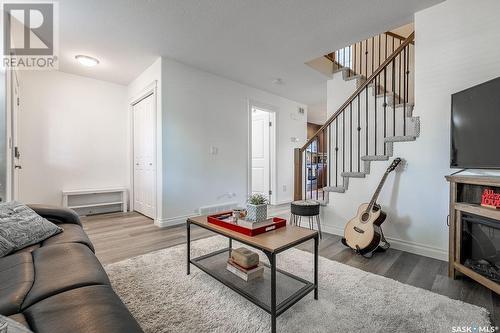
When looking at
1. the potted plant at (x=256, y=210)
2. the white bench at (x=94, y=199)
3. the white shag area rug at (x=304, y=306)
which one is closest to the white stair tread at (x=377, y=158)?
the white shag area rug at (x=304, y=306)

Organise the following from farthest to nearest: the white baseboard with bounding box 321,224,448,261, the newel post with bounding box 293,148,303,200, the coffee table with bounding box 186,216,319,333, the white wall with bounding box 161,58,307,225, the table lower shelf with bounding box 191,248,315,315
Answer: the newel post with bounding box 293,148,303,200 → the white wall with bounding box 161,58,307,225 → the white baseboard with bounding box 321,224,448,261 → the table lower shelf with bounding box 191,248,315,315 → the coffee table with bounding box 186,216,319,333

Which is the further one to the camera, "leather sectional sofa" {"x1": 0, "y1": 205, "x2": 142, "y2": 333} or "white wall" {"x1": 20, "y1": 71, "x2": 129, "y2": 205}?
"white wall" {"x1": 20, "y1": 71, "x2": 129, "y2": 205}

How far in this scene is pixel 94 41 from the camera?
2814 mm

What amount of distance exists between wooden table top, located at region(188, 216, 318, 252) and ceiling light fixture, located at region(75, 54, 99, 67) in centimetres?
320

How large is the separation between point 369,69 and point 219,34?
9.48ft

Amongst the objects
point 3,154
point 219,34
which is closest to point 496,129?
point 219,34

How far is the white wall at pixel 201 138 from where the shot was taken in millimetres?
3363

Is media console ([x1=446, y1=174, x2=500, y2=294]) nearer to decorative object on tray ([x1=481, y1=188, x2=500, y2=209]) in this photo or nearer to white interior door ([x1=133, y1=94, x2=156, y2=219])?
decorative object on tray ([x1=481, y1=188, x2=500, y2=209])

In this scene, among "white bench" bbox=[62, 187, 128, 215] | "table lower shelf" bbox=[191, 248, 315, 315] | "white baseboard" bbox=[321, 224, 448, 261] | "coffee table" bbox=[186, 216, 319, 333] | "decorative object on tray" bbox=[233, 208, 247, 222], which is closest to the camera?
"coffee table" bbox=[186, 216, 319, 333]

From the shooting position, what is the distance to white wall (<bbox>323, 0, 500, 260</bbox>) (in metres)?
1.97

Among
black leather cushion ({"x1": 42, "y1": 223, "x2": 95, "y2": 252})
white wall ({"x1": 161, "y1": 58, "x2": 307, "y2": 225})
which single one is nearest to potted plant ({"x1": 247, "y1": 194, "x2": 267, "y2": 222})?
black leather cushion ({"x1": 42, "y1": 223, "x2": 95, "y2": 252})

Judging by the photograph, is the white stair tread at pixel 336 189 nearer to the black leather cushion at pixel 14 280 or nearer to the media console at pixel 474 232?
the media console at pixel 474 232

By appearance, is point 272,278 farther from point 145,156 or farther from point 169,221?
point 145,156

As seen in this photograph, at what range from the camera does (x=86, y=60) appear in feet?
10.6
